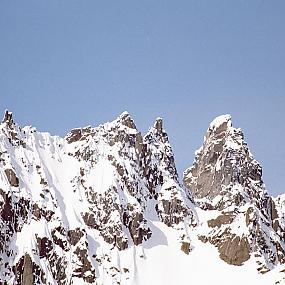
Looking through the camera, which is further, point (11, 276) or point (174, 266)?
point (174, 266)

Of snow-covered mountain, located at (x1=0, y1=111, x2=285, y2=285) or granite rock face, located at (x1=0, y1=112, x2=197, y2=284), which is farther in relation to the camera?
snow-covered mountain, located at (x1=0, y1=111, x2=285, y2=285)

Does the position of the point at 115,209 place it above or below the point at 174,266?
above

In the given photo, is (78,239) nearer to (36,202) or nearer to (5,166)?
(36,202)

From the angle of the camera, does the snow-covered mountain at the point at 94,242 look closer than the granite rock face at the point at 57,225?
No

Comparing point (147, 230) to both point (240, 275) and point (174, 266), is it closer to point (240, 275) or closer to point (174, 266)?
point (174, 266)

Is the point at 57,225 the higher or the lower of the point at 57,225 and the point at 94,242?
the higher

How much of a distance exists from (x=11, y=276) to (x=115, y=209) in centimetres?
3872

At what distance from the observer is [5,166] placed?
185000mm

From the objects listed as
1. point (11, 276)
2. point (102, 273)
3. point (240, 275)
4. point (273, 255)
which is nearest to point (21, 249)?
point (11, 276)

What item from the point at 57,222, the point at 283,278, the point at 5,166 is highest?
the point at 5,166

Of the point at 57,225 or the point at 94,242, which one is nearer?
the point at 57,225

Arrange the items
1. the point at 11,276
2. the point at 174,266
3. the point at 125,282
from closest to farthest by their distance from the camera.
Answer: the point at 11,276, the point at 125,282, the point at 174,266

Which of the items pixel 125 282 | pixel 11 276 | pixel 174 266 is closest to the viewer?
pixel 11 276

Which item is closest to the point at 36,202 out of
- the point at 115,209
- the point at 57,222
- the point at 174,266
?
the point at 57,222
